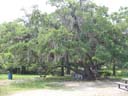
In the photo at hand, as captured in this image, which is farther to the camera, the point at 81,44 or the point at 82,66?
the point at 82,66

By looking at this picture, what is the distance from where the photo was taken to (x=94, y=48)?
2217cm

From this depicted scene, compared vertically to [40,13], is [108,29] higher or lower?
lower

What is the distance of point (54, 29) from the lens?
68.0ft

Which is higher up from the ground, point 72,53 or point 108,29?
point 108,29

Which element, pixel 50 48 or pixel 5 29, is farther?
pixel 5 29

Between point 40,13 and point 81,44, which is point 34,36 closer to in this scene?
point 40,13

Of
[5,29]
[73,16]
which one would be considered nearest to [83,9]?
[73,16]

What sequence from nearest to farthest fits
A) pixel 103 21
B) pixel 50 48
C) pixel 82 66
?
pixel 50 48 < pixel 103 21 < pixel 82 66

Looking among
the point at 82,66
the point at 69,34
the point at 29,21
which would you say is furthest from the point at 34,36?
the point at 82,66

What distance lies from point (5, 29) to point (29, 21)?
6.57ft

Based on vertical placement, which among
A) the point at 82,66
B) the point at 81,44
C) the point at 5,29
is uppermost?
the point at 5,29

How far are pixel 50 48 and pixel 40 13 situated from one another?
12.2ft

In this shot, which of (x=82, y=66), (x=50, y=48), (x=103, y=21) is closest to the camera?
(x=50, y=48)

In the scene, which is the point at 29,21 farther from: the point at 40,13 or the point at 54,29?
the point at 54,29
